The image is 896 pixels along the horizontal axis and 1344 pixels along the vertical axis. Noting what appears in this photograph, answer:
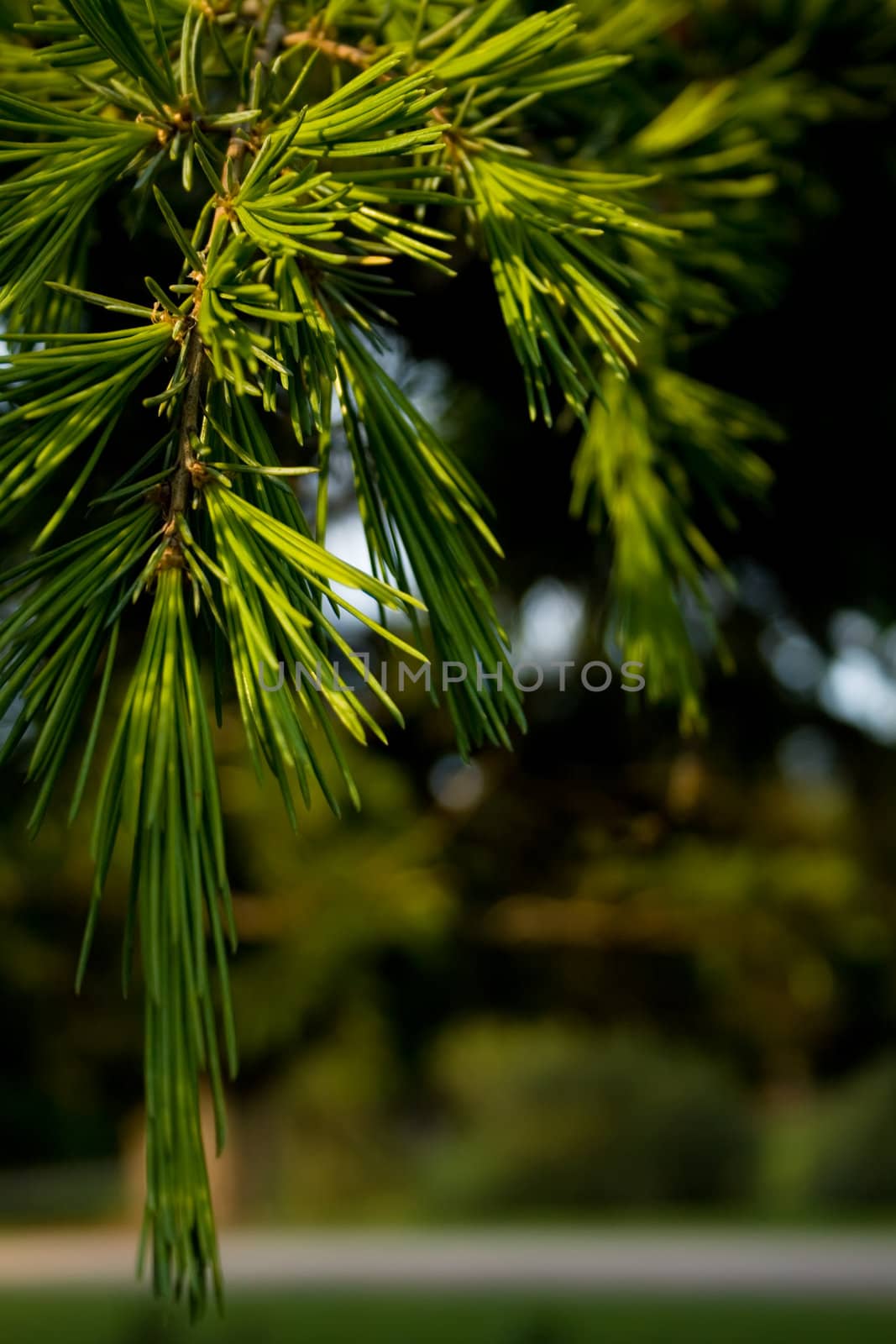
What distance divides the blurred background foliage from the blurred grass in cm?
113

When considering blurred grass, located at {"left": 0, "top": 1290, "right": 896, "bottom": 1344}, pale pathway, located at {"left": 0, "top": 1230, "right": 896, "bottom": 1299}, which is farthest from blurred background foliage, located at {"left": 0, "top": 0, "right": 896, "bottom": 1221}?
blurred grass, located at {"left": 0, "top": 1290, "right": 896, "bottom": 1344}

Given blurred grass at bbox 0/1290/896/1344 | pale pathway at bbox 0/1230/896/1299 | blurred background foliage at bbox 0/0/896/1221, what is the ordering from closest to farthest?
1. blurred background foliage at bbox 0/0/896/1221
2. blurred grass at bbox 0/1290/896/1344
3. pale pathway at bbox 0/1230/896/1299

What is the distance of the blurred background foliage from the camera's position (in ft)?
3.58

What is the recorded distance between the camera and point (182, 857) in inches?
17.1

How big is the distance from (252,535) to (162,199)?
0.48 feet

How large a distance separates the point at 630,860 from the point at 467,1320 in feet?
6.18

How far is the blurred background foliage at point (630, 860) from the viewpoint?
3.58 ft

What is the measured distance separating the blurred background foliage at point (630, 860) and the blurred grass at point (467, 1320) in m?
1.13

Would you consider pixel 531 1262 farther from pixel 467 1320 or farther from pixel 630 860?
pixel 630 860

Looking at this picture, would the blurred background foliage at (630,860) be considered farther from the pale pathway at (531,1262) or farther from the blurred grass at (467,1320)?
the blurred grass at (467,1320)

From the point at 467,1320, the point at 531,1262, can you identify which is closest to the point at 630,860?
the point at 467,1320

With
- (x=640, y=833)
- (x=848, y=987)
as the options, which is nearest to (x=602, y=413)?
(x=640, y=833)

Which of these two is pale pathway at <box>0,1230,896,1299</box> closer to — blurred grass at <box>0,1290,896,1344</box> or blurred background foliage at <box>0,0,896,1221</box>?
blurred grass at <box>0,1290,896,1344</box>

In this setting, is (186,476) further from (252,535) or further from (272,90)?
(272,90)
